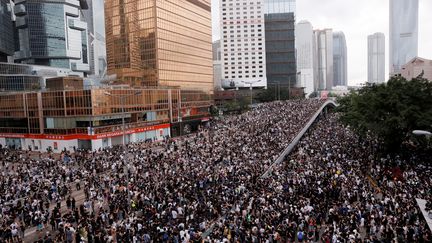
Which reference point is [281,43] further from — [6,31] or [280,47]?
[6,31]

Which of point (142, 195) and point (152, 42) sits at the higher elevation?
point (152, 42)

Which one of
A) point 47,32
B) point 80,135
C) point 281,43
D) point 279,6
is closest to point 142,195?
point 80,135

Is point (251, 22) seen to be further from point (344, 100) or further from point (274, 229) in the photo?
point (274, 229)

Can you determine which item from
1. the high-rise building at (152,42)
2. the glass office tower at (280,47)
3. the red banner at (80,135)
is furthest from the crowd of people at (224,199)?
the glass office tower at (280,47)

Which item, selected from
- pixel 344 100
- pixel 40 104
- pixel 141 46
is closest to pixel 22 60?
pixel 141 46

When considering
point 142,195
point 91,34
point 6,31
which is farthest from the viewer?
point 91,34

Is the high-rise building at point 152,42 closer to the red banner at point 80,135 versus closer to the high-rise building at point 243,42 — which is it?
the red banner at point 80,135

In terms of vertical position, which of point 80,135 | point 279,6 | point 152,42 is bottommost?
point 80,135
